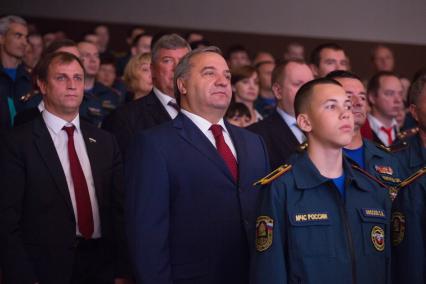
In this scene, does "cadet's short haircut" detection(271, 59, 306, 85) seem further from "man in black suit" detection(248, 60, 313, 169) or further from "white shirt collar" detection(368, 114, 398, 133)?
"white shirt collar" detection(368, 114, 398, 133)

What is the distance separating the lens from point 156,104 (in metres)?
4.47

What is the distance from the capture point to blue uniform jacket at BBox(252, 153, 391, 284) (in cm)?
301

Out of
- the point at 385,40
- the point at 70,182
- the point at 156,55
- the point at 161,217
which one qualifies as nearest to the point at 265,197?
the point at 161,217

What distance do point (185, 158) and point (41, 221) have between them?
0.87 meters

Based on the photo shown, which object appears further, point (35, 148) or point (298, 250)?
point (35, 148)

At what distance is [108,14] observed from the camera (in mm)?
9156

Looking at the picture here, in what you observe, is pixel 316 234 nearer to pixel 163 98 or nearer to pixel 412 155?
pixel 412 155

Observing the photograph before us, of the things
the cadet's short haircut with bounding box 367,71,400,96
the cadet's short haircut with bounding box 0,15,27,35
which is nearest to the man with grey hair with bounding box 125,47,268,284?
the cadet's short haircut with bounding box 367,71,400,96

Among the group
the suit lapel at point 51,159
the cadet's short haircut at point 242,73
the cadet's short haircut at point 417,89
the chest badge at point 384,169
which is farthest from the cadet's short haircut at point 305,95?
the cadet's short haircut at point 242,73

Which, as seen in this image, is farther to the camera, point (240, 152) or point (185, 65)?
point (185, 65)

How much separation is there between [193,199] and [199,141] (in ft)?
0.92

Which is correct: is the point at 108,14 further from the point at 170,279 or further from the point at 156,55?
the point at 170,279

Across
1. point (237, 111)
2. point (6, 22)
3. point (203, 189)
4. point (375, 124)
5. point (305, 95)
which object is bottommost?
point (203, 189)

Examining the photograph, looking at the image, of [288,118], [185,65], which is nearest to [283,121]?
[288,118]
